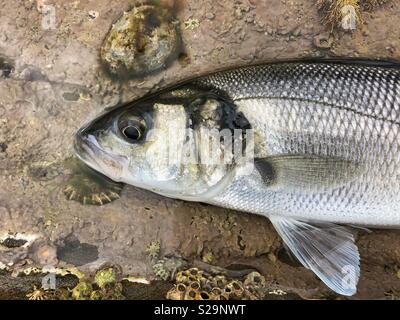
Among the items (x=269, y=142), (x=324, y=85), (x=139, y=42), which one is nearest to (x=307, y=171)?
(x=269, y=142)

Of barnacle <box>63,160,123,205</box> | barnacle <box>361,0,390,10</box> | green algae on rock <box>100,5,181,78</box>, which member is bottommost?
barnacle <box>63,160,123,205</box>

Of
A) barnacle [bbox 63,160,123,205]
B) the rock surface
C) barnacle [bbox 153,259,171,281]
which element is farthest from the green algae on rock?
barnacle [bbox 153,259,171,281]

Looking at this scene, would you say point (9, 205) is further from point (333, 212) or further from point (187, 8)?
point (333, 212)

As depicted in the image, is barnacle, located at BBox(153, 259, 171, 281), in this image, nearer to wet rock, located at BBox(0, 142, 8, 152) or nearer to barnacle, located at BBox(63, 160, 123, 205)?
barnacle, located at BBox(63, 160, 123, 205)

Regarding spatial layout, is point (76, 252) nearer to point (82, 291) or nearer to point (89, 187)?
point (82, 291)

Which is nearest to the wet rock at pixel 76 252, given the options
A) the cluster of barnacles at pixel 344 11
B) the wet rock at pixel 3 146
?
the wet rock at pixel 3 146

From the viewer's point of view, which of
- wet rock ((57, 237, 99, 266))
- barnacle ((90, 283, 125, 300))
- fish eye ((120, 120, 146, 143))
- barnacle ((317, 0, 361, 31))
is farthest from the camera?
barnacle ((317, 0, 361, 31))

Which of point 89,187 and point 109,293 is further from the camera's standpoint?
point 89,187
